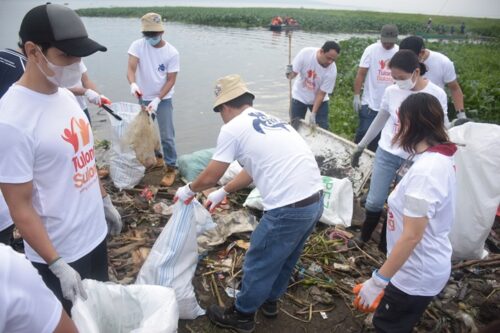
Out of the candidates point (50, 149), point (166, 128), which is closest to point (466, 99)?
point (166, 128)

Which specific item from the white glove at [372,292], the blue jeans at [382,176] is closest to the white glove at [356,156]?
the blue jeans at [382,176]

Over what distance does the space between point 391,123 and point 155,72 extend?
317 centimetres

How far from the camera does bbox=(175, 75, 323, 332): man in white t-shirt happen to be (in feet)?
7.82

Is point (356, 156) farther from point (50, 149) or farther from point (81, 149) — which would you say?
point (50, 149)

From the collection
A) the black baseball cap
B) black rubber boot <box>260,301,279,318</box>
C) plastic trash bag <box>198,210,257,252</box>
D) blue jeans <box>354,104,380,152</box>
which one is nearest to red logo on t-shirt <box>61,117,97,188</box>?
the black baseball cap

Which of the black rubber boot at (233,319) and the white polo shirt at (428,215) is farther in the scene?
the black rubber boot at (233,319)

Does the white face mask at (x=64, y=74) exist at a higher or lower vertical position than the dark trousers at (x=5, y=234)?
higher

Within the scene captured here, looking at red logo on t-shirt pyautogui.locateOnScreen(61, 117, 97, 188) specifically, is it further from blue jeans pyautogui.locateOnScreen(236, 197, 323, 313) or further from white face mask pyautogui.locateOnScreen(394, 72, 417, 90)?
white face mask pyautogui.locateOnScreen(394, 72, 417, 90)

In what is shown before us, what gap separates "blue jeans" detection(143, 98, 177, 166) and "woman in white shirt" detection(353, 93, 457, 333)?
371 centimetres

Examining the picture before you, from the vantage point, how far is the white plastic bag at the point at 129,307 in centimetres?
182

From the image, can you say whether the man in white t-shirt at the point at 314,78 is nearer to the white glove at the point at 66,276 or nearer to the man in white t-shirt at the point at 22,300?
the white glove at the point at 66,276

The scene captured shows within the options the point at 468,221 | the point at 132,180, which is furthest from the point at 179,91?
the point at 468,221

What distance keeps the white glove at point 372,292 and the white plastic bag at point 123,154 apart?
10.7ft

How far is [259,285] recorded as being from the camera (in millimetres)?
2604
